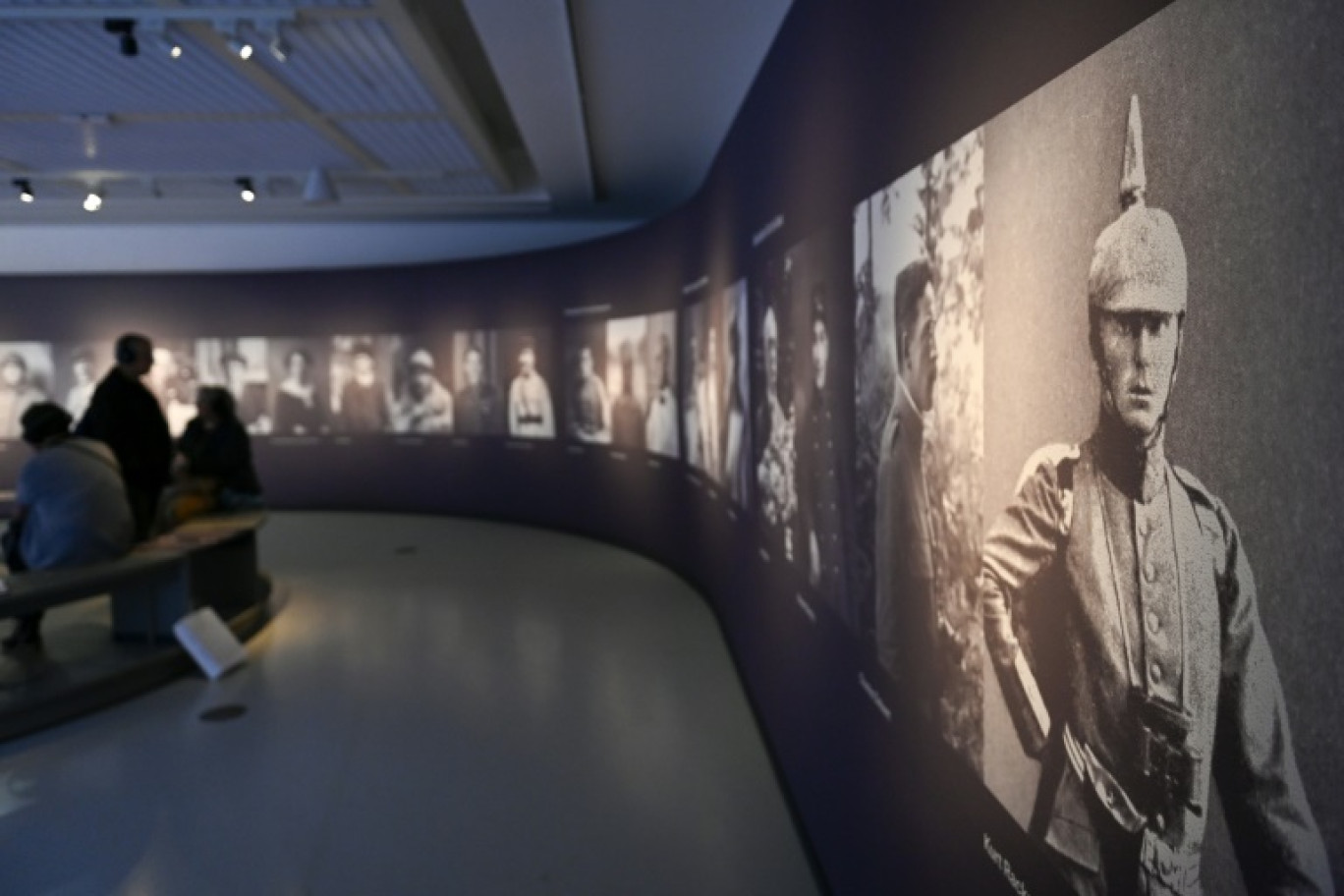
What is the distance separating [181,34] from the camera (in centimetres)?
642

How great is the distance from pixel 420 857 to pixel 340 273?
11120mm

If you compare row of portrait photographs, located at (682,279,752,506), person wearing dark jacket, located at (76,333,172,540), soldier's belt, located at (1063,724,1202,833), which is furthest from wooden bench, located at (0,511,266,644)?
soldier's belt, located at (1063,724,1202,833)

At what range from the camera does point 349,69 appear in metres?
7.30

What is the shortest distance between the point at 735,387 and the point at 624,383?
4372 millimetres

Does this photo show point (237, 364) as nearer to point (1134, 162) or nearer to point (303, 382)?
point (303, 382)

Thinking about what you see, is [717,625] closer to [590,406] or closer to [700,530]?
[700,530]

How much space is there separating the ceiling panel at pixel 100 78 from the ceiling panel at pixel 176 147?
568mm

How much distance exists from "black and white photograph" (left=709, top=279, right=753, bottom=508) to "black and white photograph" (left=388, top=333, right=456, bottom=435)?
24.9ft

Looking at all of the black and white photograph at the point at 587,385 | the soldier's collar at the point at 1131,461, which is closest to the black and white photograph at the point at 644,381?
the black and white photograph at the point at 587,385

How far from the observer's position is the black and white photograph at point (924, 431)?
2.15 m

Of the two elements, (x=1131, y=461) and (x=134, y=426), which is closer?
(x=1131, y=461)

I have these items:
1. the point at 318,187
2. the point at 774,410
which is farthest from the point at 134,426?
the point at 774,410

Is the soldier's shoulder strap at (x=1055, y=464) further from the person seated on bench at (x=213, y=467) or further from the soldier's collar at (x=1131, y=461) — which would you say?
the person seated on bench at (x=213, y=467)

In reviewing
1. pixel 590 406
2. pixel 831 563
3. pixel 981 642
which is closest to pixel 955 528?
pixel 981 642
